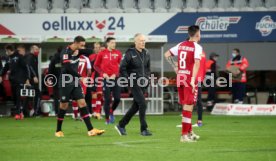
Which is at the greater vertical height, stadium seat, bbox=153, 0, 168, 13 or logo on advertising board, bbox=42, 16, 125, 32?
stadium seat, bbox=153, 0, 168, 13

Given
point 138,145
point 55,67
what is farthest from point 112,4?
point 138,145

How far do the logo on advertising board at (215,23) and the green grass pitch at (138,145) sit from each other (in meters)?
10.9

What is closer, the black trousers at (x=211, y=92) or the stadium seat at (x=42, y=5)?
the black trousers at (x=211, y=92)

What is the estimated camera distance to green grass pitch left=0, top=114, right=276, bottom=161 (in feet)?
40.1

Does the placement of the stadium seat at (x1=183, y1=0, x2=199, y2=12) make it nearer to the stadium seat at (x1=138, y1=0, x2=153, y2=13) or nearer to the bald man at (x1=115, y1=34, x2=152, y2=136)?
the stadium seat at (x1=138, y1=0, x2=153, y2=13)

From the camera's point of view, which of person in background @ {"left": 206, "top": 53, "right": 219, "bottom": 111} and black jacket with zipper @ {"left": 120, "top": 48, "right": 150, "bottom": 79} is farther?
person in background @ {"left": 206, "top": 53, "right": 219, "bottom": 111}

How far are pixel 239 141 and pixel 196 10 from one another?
16.6 m

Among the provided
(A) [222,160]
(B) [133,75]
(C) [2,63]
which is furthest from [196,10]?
(A) [222,160]

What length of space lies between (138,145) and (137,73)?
3184 millimetres

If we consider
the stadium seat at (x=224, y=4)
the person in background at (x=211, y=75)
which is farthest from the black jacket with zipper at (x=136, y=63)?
the stadium seat at (x=224, y=4)

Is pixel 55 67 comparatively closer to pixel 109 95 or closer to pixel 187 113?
pixel 109 95

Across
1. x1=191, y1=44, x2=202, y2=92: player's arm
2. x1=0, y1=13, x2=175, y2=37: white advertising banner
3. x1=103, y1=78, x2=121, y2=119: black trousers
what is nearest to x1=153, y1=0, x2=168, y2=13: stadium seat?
x1=0, y1=13, x2=175, y2=37: white advertising banner

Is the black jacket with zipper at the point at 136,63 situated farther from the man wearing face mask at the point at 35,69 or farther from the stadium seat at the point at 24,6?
the stadium seat at the point at 24,6

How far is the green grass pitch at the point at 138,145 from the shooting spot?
12.2 meters
